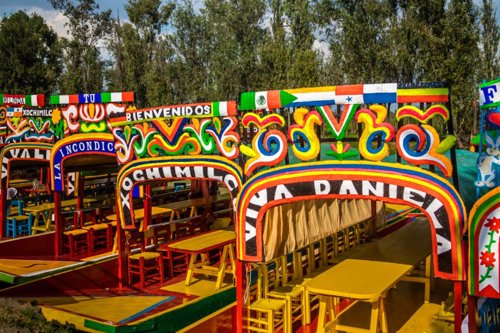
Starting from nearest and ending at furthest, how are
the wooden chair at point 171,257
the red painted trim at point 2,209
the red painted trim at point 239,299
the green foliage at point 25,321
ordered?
the green foliage at point 25,321 < the red painted trim at point 239,299 < the wooden chair at point 171,257 < the red painted trim at point 2,209

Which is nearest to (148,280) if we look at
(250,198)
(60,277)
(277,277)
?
(60,277)

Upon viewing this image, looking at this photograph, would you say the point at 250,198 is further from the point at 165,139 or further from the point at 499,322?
the point at 499,322

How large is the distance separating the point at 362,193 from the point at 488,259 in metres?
1.50

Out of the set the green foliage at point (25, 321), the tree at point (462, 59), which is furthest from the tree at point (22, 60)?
the green foliage at point (25, 321)

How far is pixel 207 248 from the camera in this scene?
8914 millimetres

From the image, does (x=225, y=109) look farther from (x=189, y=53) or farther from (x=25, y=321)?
(x=189, y=53)

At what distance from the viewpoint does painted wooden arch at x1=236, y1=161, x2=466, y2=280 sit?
5809 mm

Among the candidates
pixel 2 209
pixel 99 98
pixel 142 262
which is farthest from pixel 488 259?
pixel 2 209

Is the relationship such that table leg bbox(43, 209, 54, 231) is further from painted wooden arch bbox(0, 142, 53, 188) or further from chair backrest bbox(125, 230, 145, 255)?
chair backrest bbox(125, 230, 145, 255)

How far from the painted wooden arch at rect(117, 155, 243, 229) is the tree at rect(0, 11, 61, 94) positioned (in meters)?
34.8

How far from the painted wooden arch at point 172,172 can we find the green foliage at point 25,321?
226 cm

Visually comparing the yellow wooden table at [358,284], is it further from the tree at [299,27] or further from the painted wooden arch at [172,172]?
the tree at [299,27]

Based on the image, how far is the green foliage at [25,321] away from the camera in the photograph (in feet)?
23.8

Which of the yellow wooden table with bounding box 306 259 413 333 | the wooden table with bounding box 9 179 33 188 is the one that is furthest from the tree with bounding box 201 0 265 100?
the yellow wooden table with bounding box 306 259 413 333
